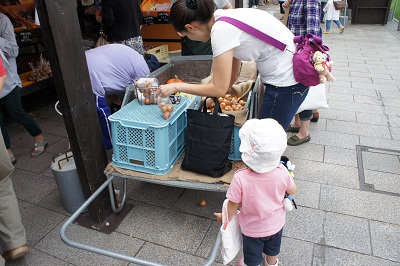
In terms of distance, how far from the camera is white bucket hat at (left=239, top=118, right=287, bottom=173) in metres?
1.58

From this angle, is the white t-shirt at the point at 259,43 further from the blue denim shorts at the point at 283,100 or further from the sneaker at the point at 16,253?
the sneaker at the point at 16,253

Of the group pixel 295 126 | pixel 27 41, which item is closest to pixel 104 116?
pixel 295 126

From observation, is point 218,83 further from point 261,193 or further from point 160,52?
point 160,52

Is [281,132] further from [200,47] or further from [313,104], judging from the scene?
[200,47]

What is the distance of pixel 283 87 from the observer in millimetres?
2287

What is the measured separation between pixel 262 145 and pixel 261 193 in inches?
12.2

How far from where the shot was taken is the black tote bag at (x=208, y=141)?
2.27m

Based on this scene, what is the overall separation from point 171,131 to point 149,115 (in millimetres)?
223

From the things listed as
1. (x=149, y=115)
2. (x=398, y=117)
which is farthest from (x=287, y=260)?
(x=398, y=117)

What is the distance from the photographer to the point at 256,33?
2.04 m

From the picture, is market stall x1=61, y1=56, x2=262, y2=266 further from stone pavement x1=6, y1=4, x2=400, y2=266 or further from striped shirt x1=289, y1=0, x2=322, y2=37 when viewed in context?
striped shirt x1=289, y1=0, x2=322, y2=37

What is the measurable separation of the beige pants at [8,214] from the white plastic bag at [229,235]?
1.62 m

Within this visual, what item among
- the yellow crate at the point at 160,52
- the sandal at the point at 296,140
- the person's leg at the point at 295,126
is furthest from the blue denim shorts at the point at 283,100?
the yellow crate at the point at 160,52

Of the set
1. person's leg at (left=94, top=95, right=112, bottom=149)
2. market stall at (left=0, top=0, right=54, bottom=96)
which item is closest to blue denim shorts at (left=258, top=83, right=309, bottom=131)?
person's leg at (left=94, top=95, right=112, bottom=149)
